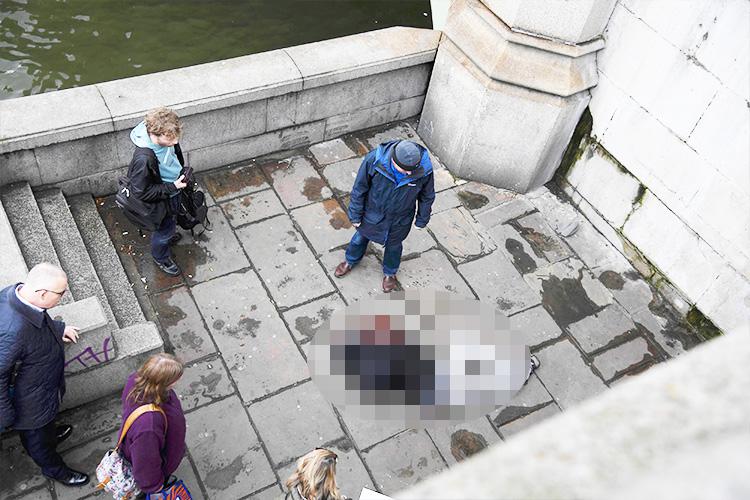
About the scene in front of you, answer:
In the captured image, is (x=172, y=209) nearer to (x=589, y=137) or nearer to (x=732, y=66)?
(x=589, y=137)

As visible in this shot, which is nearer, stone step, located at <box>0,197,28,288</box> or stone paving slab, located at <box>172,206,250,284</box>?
stone step, located at <box>0,197,28,288</box>

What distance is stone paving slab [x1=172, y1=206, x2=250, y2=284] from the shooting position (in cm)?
575

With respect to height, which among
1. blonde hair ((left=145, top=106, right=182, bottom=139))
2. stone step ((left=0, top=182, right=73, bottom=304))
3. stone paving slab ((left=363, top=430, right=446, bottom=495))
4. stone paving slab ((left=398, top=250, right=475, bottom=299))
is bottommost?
stone paving slab ((left=363, top=430, right=446, bottom=495))

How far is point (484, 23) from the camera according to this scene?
629 centimetres

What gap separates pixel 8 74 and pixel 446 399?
633 cm

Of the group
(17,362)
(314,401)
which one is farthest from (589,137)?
(17,362)

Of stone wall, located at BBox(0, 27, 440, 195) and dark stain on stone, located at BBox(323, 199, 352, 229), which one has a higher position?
stone wall, located at BBox(0, 27, 440, 195)

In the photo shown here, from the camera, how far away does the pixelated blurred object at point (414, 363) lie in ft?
17.0

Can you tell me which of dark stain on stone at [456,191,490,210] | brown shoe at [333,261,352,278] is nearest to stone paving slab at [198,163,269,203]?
brown shoe at [333,261,352,278]

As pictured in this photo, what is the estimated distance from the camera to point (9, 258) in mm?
4668

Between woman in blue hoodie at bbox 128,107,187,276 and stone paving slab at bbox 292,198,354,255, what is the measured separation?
4.29 feet

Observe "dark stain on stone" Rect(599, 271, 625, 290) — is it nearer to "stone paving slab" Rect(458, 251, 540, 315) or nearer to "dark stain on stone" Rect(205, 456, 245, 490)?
"stone paving slab" Rect(458, 251, 540, 315)

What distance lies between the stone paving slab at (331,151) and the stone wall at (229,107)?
2.9 inches

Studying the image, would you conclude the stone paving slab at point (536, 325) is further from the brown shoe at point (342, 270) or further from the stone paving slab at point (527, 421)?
the brown shoe at point (342, 270)
